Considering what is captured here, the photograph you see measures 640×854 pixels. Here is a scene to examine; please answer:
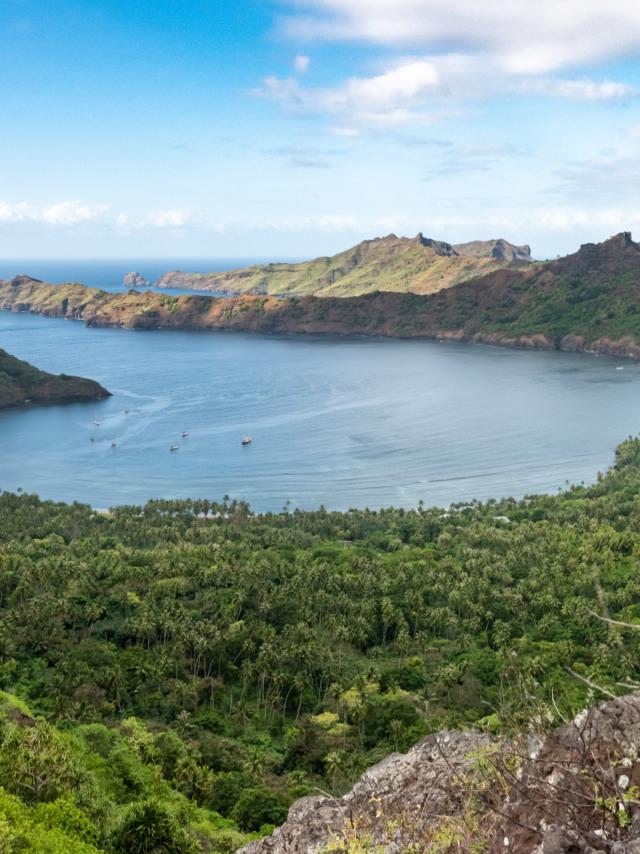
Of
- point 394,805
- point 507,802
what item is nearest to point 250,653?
point 394,805

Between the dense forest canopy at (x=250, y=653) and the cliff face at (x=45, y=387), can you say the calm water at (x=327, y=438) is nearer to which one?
the cliff face at (x=45, y=387)

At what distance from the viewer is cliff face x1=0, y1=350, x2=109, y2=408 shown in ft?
571

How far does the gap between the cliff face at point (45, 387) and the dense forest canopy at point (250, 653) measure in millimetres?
89317

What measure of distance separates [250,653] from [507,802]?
1859 inches

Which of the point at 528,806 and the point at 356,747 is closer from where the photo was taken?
the point at 528,806

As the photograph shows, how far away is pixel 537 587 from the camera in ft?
222

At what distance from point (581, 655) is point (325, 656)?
756 inches

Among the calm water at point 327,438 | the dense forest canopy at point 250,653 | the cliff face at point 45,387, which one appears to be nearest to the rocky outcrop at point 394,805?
the dense forest canopy at point 250,653

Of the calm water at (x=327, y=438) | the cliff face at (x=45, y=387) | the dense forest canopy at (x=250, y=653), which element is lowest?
the dense forest canopy at (x=250, y=653)

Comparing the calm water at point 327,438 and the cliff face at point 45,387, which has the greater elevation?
the cliff face at point 45,387

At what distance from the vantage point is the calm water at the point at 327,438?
114 m

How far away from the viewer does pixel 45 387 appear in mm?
177000

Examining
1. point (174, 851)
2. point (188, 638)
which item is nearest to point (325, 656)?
point (188, 638)

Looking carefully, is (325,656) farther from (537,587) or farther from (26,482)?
(26,482)
